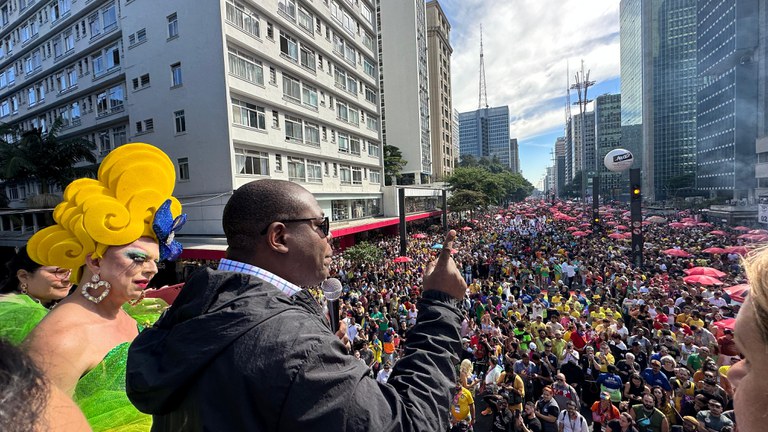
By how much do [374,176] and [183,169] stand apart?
719 inches

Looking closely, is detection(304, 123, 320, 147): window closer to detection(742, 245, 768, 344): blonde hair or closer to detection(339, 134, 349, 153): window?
detection(339, 134, 349, 153): window

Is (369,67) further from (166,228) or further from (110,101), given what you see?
(166,228)

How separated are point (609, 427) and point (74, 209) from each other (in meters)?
6.74

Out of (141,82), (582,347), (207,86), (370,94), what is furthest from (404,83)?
(582,347)

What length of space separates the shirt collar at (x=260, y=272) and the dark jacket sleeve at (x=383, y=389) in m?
0.38

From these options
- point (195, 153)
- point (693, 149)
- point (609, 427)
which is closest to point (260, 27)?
point (195, 153)

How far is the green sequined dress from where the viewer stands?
206cm

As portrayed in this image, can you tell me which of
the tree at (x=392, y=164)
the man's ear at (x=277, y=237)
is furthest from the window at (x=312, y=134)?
the man's ear at (x=277, y=237)

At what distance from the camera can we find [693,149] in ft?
279

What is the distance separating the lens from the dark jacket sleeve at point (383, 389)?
1063 mm

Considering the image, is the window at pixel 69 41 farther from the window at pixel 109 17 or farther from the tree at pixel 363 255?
the tree at pixel 363 255

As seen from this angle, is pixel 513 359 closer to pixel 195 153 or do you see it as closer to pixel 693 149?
pixel 195 153

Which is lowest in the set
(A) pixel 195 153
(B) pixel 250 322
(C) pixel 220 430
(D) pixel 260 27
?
(C) pixel 220 430

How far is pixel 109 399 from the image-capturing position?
7.13ft
